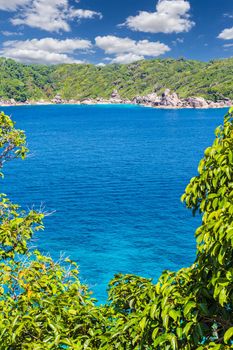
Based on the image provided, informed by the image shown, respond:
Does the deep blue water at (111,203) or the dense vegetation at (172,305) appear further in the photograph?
the deep blue water at (111,203)

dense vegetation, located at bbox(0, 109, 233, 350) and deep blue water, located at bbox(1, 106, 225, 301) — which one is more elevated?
deep blue water, located at bbox(1, 106, 225, 301)

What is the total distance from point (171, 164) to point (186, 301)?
3298 inches

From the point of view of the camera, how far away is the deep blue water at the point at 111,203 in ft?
131

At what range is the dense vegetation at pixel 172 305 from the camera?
5762 mm

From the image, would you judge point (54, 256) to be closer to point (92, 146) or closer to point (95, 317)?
point (95, 317)

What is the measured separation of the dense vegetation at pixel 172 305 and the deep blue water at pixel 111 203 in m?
6.80

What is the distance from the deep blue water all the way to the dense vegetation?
6799mm

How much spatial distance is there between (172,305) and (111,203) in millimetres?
51860

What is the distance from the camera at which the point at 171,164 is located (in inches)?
3497

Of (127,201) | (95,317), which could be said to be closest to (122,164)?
(127,201)

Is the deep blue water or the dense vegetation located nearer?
the dense vegetation

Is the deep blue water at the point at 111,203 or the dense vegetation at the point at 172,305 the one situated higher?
the deep blue water at the point at 111,203

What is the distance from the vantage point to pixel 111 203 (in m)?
58.2

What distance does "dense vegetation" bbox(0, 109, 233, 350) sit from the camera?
5762 mm
